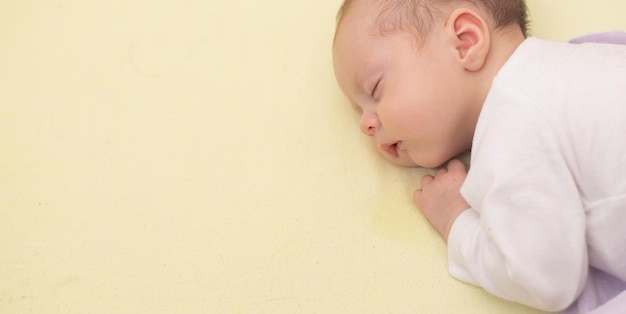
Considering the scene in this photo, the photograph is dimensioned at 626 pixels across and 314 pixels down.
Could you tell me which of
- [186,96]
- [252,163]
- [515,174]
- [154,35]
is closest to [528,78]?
[515,174]

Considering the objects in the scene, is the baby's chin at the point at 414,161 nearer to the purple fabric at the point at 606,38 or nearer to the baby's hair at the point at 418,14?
the baby's hair at the point at 418,14

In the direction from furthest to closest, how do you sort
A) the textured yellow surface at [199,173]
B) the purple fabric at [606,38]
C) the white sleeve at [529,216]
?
1. the purple fabric at [606,38]
2. the textured yellow surface at [199,173]
3. the white sleeve at [529,216]

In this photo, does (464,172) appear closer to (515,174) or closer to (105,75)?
(515,174)

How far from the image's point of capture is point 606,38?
0.92 m

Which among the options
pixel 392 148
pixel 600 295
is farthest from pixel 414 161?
pixel 600 295

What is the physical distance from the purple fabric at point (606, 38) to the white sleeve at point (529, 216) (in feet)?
0.96

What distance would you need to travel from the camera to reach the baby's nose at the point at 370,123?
0.86m

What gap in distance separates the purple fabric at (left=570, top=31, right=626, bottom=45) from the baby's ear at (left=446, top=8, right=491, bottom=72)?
23cm

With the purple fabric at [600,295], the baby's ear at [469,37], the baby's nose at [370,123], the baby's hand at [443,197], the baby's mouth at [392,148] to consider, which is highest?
the baby's ear at [469,37]

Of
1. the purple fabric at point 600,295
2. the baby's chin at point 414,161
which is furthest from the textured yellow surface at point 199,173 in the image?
the purple fabric at point 600,295

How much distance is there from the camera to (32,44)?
1.08 m

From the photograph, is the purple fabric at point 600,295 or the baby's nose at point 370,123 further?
the baby's nose at point 370,123

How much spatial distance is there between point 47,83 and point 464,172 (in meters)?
0.77

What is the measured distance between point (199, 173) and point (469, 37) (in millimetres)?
478
